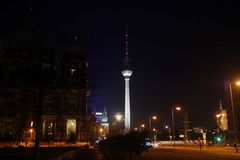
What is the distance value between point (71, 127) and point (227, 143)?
4212 cm

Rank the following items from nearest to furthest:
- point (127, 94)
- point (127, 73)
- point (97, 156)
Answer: point (97, 156) < point (127, 94) < point (127, 73)

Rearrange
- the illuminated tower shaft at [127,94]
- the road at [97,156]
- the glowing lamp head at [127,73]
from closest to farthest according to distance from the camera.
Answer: the road at [97,156]
the illuminated tower shaft at [127,94]
the glowing lamp head at [127,73]

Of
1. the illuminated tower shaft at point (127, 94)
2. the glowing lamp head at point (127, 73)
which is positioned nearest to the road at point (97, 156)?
the illuminated tower shaft at point (127, 94)

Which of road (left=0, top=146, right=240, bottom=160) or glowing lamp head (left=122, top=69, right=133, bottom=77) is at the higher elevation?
glowing lamp head (left=122, top=69, right=133, bottom=77)

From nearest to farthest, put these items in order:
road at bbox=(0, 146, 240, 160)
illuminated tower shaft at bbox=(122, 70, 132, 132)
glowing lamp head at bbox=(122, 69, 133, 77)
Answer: road at bbox=(0, 146, 240, 160), illuminated tower shaft at bbox=(122, 70, 132, 132), glowing lamp head at bbox=(122, 69, 133, 77)

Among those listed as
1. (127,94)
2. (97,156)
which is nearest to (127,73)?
(127,94)

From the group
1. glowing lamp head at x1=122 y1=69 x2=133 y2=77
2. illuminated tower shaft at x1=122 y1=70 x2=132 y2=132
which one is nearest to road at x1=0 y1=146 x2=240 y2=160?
illuminated tower shaft at x1=122 y1=70 x2=132 y2=132

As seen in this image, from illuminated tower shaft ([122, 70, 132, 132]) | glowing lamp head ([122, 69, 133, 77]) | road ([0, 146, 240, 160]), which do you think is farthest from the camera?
glowing lamp head ([122, 69, 133, 77])

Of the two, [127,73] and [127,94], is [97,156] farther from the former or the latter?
[127,73]

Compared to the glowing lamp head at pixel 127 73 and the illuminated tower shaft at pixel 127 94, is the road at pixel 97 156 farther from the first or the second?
the glowing lamp head at pixel 127 73

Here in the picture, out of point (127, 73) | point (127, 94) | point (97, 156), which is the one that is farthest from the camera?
point (127, 73)

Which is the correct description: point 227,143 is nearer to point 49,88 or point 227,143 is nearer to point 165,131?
point 49,88

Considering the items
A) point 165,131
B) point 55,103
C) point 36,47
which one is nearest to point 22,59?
point 36,47

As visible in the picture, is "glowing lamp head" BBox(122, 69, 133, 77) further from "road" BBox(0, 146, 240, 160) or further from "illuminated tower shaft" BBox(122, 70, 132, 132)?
"road" BBox(0, 146, 240, 160)
